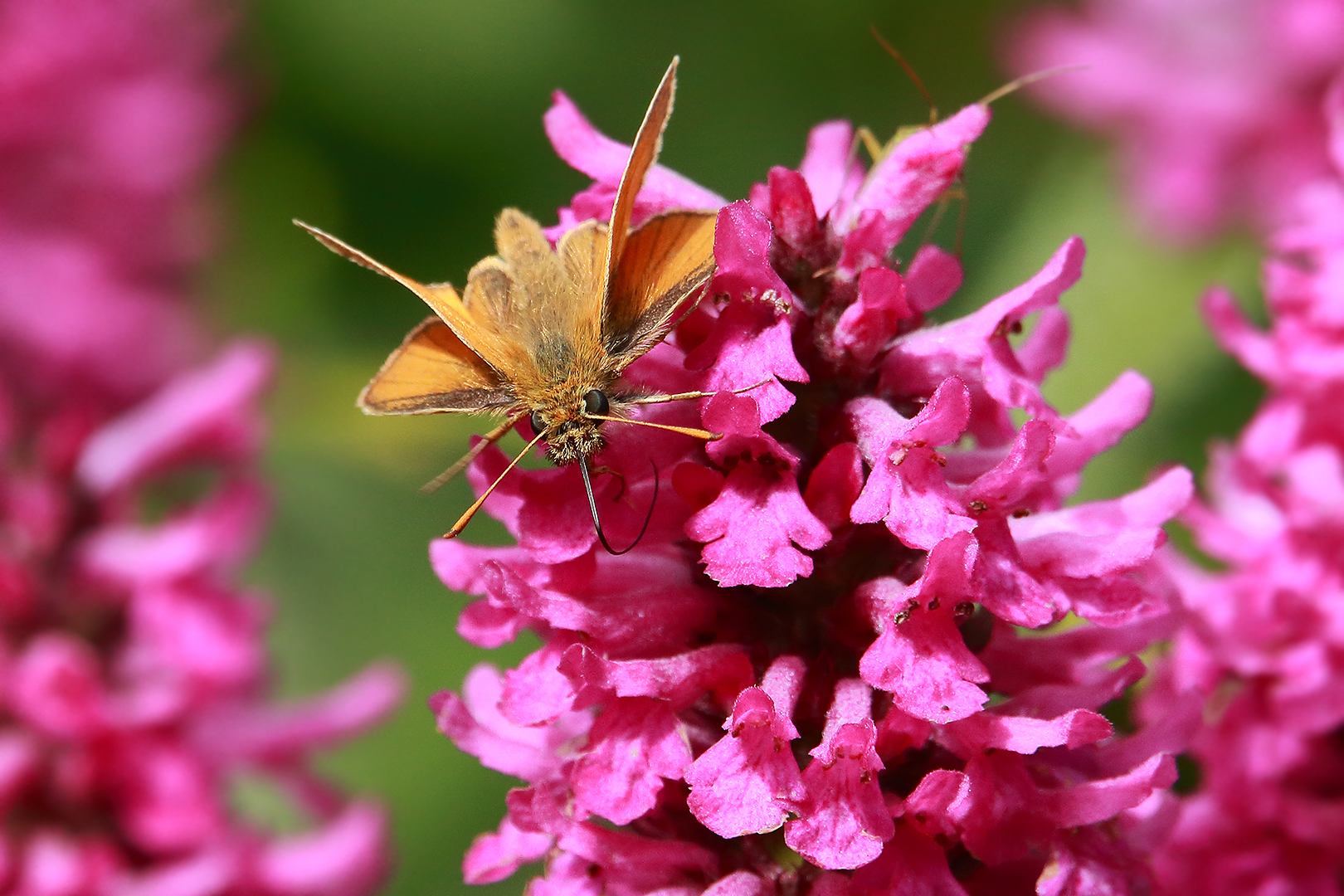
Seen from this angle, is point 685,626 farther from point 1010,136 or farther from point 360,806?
point 1010,136

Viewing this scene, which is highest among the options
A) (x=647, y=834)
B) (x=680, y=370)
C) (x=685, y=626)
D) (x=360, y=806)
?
(x=680, y=370)

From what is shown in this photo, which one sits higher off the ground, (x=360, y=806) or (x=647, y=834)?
(x=647, y=834)

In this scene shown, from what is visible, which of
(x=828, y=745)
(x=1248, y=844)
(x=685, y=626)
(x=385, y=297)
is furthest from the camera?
(x=385, y=297)

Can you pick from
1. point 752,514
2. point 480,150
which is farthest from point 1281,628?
point 480,150

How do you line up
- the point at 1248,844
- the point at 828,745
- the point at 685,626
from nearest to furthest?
the point at 828,745 → the point at 685,626 → the point at 1248,844

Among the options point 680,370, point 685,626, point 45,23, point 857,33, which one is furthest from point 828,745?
point 857,33

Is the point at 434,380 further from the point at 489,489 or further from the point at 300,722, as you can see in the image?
the point at 300,722

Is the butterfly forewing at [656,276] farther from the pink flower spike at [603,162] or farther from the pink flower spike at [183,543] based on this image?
the pink flower spike at [183,543]

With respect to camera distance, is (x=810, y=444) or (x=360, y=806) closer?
(x=810, y=444)
